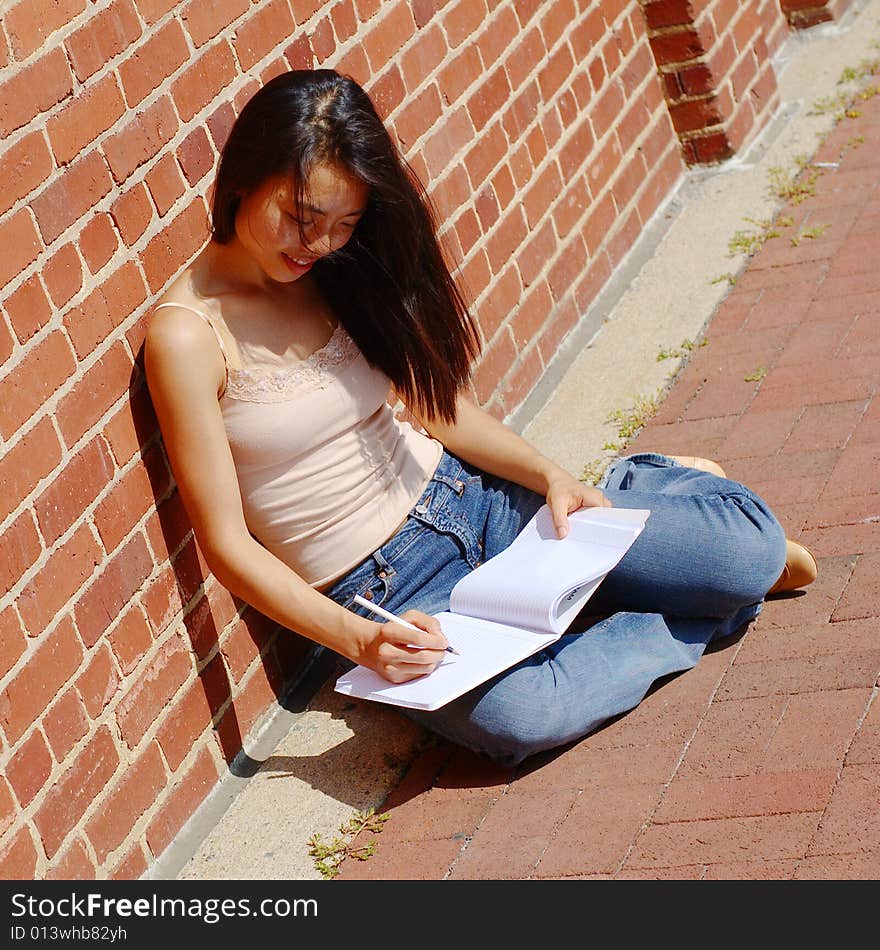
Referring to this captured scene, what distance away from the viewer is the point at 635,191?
5168mm

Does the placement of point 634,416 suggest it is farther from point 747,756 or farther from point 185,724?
point 185,724

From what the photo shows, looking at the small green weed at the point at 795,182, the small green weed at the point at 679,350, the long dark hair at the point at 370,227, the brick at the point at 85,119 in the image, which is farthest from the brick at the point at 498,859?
the small green weed at the point at 795,182

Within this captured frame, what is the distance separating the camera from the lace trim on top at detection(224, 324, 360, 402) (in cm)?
288

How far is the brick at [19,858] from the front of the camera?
2512mm

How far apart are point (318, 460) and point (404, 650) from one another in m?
0.46

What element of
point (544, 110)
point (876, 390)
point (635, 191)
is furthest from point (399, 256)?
point (635, 191)

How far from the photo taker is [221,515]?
2791 millimetres

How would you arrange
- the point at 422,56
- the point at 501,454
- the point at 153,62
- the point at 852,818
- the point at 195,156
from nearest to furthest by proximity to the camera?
the point at 852,818 → the point at 153,62 → the point at 195,156 → the point at 501,454 → the point at 422,56

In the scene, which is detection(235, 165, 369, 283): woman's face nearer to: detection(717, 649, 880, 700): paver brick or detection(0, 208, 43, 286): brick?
detection(0, 208, 43, 286): brick

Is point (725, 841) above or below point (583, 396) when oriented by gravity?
above

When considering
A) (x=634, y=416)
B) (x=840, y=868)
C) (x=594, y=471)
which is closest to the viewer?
(x=840, y=868)

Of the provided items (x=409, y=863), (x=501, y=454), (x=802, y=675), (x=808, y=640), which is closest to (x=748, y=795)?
(x=802, y=675)

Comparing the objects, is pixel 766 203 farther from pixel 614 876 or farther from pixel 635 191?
pixel 614 876

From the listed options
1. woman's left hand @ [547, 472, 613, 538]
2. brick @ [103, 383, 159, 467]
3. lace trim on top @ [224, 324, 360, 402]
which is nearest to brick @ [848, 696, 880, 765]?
woman's left hand @ [547, 472, 613, 538]
